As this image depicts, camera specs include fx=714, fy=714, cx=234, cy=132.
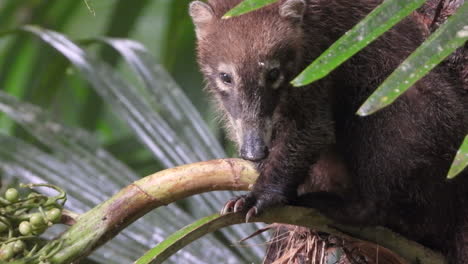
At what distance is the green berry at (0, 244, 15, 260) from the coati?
57 centimetres

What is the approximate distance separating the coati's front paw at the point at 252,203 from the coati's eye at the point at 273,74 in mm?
294

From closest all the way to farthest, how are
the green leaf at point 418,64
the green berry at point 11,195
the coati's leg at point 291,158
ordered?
1. the green leaf at point 418,64
2. the green berry at point 11,195
3. the coati's leg at point 291,158

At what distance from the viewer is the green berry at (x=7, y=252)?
128 centimetres

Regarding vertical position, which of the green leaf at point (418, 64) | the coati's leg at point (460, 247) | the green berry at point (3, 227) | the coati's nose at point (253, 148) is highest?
the green leaf at point (418, 64)

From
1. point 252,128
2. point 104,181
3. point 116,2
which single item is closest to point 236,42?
point 252,128

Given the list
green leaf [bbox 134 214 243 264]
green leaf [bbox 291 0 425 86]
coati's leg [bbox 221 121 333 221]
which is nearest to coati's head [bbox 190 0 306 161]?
coati's leg [bbox 221 121 333 221]

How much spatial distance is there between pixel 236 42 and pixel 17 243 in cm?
83

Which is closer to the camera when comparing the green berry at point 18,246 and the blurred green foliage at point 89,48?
the green berry at point 18,246

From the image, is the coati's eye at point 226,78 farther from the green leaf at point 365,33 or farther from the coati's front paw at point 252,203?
the green leaf at point 365,33

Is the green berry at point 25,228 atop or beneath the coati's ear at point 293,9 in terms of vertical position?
atop

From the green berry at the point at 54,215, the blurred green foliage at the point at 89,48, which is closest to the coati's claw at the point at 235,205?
the green berry at the point at 54,215

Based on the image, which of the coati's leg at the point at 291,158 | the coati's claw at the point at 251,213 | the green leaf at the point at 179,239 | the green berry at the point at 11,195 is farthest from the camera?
the coati's leg at the point at 291,158

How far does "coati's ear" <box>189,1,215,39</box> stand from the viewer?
2.02m

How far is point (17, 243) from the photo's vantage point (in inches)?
51.1
